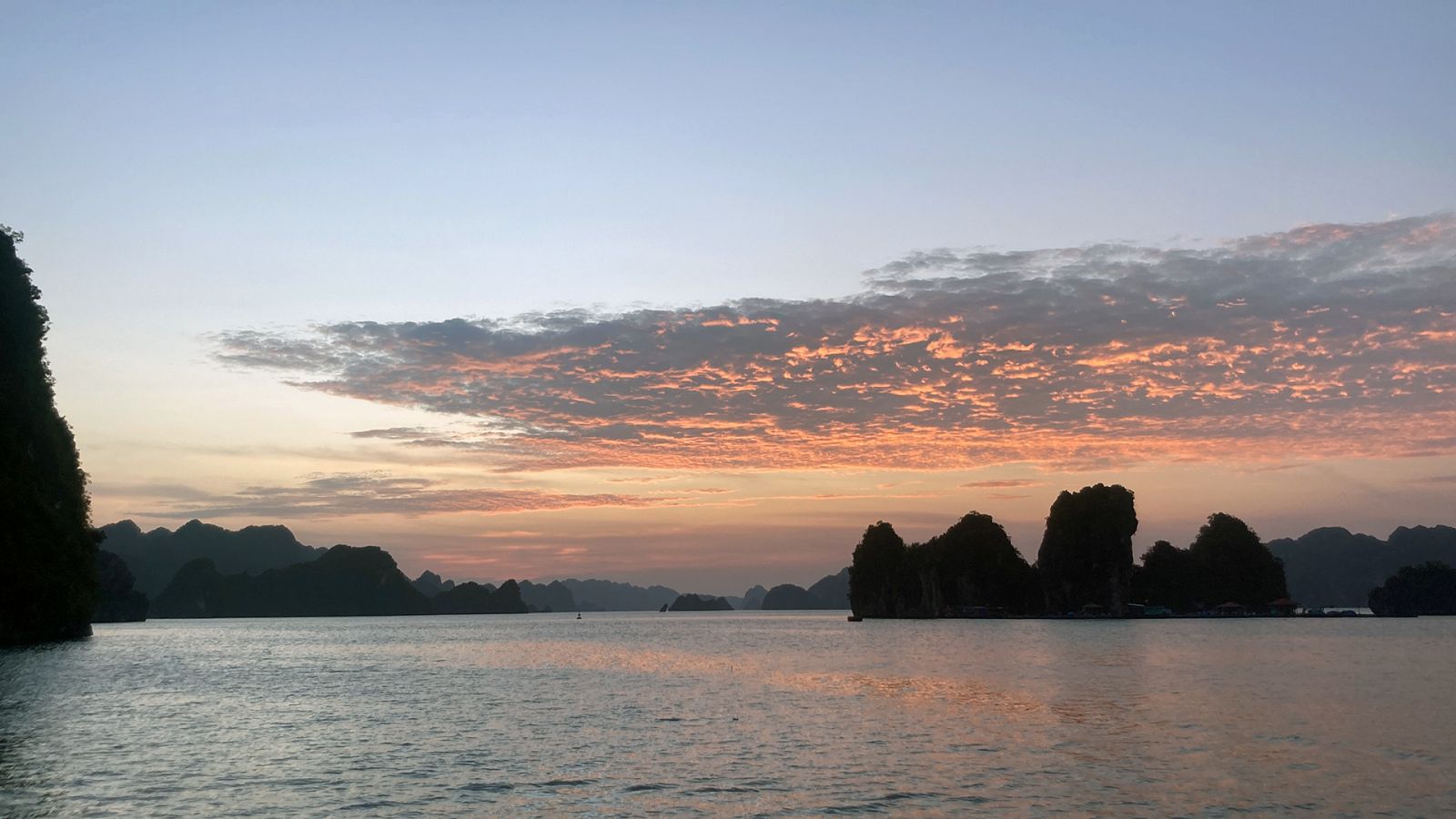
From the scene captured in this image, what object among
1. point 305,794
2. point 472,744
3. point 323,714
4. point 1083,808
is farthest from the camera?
point 323,714

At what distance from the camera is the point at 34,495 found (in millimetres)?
115688

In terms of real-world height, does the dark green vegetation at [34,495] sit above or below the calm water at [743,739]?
above

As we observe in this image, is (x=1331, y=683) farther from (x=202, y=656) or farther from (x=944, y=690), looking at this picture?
(x=202, y=656)

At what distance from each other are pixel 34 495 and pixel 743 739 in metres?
98.3

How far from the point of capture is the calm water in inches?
1480

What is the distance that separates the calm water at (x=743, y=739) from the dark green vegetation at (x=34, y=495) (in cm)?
1465

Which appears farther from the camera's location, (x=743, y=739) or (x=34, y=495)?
(x=34, y=495)

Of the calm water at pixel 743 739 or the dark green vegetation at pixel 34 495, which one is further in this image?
the dark green vegetation at pixel 34 495

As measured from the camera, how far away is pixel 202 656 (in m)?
144

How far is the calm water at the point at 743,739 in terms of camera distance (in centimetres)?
3759

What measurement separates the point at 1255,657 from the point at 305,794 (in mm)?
105255

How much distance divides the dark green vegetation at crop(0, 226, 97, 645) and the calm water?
1465 cm

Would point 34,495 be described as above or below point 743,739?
above

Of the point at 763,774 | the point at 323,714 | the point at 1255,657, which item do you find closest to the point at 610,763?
the point at 763,774
